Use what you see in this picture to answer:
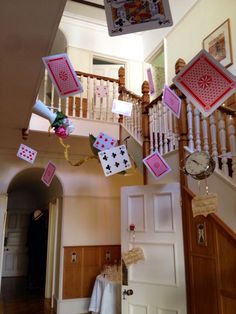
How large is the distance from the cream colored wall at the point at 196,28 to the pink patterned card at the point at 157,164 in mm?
2067

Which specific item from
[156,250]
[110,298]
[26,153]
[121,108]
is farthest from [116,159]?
[110,298]

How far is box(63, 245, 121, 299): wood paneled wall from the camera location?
550 centimetres

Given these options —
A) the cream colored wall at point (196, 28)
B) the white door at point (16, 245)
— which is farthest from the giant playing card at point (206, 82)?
the white door at point (16, 245)

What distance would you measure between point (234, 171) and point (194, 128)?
0.85 meters

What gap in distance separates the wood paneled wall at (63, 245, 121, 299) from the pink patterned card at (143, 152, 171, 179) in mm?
2828

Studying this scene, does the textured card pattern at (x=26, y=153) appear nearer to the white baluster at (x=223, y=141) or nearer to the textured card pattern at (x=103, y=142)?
the textured card pattern at (x=103, y=142)

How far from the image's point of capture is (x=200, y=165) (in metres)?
2.81

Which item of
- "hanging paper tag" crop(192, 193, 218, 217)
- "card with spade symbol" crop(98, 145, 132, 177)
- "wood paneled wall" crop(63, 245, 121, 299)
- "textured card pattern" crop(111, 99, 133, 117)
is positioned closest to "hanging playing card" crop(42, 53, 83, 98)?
"card with spade symbol" crop(98, 145, 132, 177)

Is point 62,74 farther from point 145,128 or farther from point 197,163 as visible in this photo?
point 145,128

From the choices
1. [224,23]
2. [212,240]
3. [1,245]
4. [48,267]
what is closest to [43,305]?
[48,267]

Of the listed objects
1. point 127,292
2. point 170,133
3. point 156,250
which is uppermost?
point 170,133

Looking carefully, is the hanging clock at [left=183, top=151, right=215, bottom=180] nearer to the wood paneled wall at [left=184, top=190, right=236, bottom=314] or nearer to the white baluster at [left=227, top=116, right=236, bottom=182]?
the white baluster at [left=227, top=116, right=236, bottom=182]

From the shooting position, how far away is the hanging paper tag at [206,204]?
257 centimetres

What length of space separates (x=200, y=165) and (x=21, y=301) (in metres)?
5.33
